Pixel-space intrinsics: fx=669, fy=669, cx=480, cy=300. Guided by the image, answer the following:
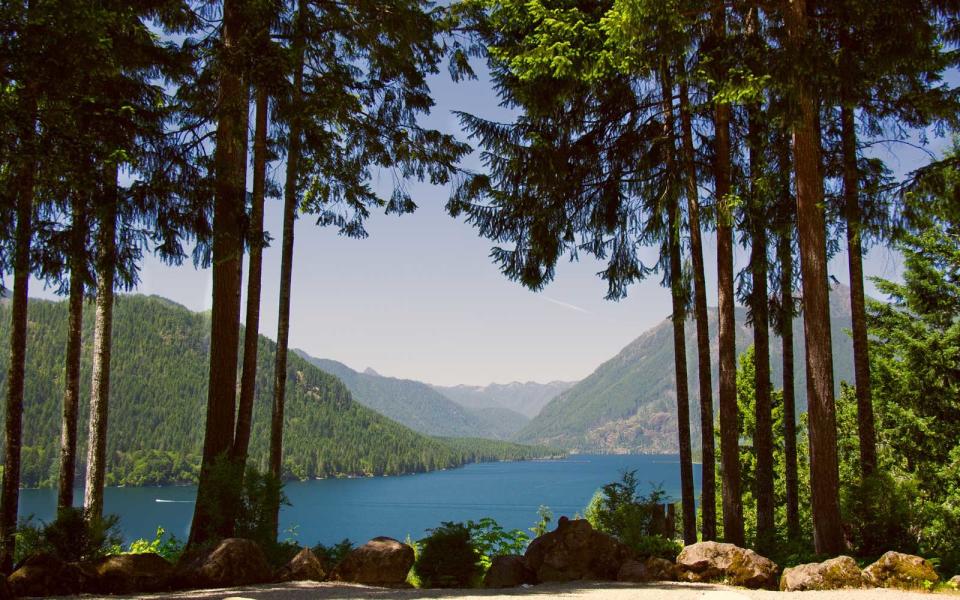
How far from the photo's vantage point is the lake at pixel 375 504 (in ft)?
216

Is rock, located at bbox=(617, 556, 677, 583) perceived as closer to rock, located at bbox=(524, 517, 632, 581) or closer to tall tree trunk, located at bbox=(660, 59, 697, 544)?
rock, located at bbox=(524, 517, 632, 581)

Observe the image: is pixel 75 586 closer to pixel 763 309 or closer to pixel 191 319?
pixel 763 309

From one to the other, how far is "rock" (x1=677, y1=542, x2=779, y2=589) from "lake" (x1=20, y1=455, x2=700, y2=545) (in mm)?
36253

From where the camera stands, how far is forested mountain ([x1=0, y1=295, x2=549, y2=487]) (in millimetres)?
116688

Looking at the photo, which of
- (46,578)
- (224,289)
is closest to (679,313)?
(224,289)

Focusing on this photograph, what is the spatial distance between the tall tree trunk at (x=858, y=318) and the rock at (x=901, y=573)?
2.75 metres

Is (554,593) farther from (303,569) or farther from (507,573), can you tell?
(303,569)

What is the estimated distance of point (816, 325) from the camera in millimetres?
7574

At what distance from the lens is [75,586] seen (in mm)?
5949

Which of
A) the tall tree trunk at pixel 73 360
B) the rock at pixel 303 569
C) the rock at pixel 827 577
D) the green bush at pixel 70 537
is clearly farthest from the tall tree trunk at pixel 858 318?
the tall tree trunk at pixel 73 360

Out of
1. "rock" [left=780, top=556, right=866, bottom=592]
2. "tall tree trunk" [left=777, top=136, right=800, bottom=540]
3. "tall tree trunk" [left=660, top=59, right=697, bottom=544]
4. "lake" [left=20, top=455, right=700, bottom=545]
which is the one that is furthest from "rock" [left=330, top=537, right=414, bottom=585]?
"lake" [left=20, top=455, right=700, bottom=545]

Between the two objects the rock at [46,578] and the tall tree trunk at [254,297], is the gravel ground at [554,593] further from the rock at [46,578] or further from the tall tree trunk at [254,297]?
the tall tree trunk at [254,297]

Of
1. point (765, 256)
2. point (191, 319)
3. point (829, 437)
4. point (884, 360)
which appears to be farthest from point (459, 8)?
point (191, 319)

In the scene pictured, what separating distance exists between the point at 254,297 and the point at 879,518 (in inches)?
319
